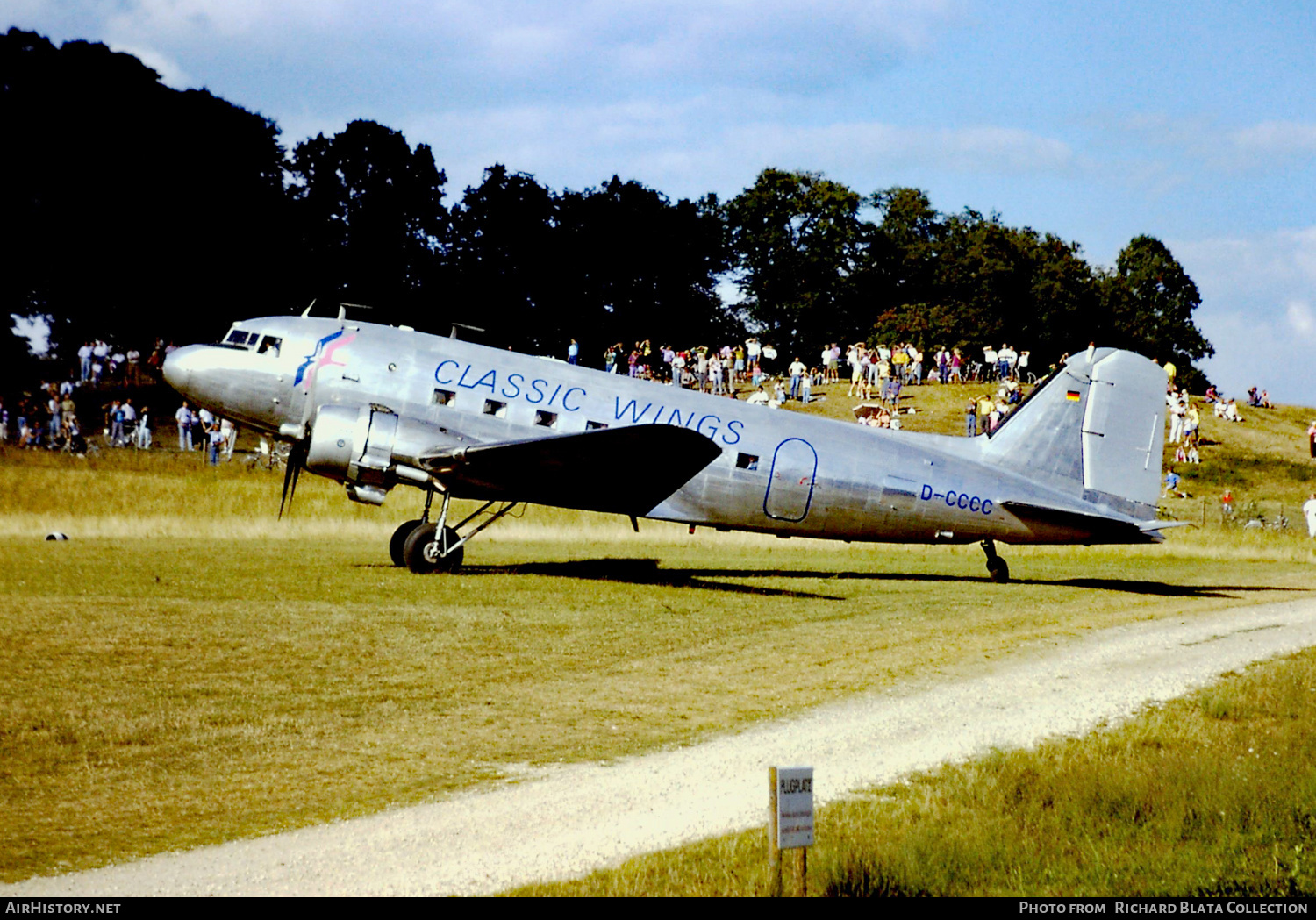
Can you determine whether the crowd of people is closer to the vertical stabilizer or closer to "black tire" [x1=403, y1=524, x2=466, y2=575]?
"black tire" [x1=403, y1=524, x2=466, y2=575]

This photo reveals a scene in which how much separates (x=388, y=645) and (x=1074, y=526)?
16.3 meters

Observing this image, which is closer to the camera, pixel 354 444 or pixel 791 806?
pixel 791 806

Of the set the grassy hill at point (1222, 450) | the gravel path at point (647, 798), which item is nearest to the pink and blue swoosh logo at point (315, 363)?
the gravel path at point (647, 798)

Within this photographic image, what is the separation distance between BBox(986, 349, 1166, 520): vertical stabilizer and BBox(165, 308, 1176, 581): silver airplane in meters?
0.04

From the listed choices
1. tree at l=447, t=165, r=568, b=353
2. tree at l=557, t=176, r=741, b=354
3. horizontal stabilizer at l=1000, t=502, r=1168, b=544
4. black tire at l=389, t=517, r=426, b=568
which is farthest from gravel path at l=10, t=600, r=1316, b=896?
tree at l=557, t=176, r=741, b=354

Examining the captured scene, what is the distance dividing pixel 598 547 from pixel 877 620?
14581 mm

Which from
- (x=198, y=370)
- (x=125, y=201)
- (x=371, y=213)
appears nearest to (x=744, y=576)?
(x=198, y=370)

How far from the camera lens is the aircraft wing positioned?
77.9ft

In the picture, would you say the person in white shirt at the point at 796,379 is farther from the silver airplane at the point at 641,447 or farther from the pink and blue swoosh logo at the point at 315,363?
the pink and blue swoosh logo at the point at 315,363

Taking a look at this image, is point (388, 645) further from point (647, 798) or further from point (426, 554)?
point (647, 798)

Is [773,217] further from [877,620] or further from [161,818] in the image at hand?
[161,818]

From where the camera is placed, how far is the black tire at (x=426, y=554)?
25500 mm

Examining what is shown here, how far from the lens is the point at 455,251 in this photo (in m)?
93.4
